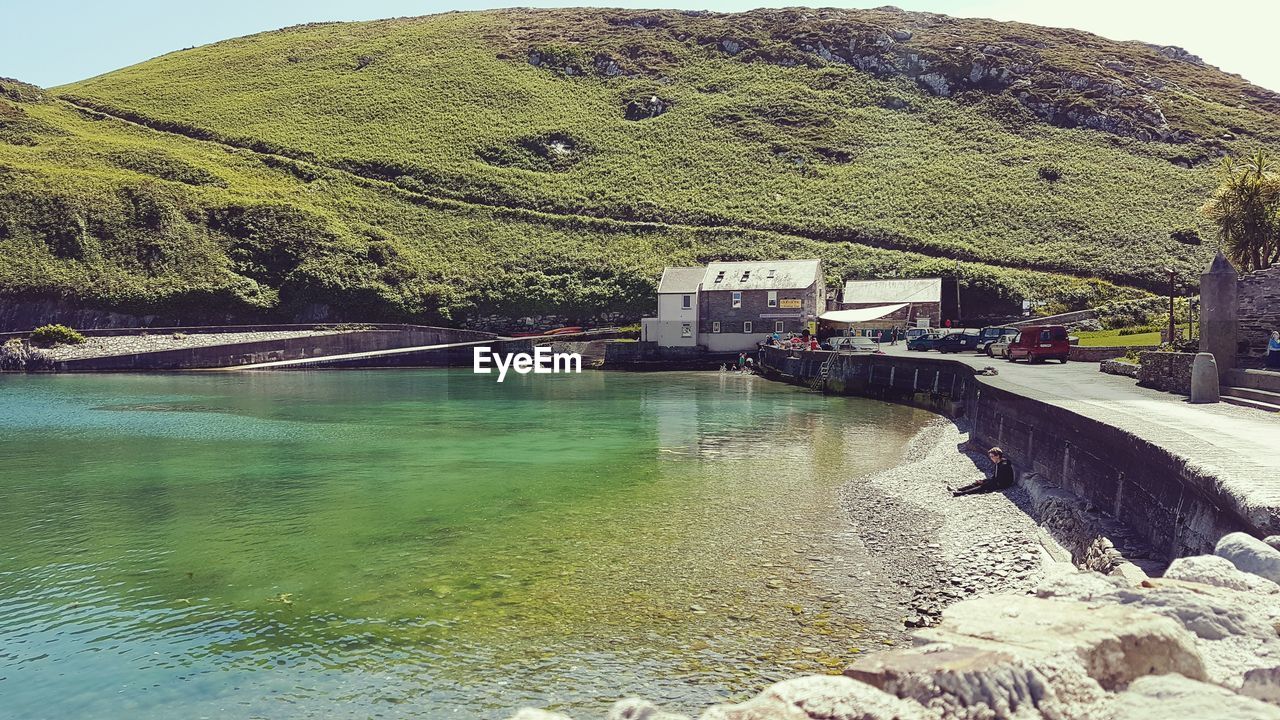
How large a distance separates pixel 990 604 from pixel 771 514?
1175 cm

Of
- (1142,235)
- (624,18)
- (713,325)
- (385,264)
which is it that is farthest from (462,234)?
(624,18)

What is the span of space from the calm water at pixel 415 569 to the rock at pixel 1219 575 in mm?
4271

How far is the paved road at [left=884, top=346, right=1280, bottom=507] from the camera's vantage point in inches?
388

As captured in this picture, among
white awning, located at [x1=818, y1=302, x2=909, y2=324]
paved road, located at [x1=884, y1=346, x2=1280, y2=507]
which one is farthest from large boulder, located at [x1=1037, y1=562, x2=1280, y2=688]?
white awning, located at [x1=818, y1=302, x2=909, y2=324]

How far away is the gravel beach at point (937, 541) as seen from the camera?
506 inches

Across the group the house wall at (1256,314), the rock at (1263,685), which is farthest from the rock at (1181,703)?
the house wall at (1256,314)

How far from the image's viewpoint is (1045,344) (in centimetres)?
4147

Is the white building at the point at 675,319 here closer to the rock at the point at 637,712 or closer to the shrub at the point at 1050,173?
the shrub at the point at 1050,173

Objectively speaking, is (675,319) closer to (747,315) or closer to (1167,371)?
(747,315)

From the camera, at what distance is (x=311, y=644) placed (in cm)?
1138

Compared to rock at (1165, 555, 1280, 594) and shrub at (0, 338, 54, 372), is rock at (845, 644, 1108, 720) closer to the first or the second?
rock at (1165, 555, 1280, 594)

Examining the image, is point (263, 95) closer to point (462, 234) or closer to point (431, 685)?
point (462, 234)

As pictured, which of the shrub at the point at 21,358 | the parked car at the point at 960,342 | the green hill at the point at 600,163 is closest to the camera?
the parked car at the point at 960,342
